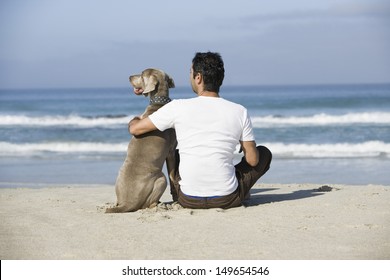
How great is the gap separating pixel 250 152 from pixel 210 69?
90cm

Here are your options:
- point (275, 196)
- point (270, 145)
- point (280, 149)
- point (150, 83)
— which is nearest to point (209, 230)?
point (150, 83)

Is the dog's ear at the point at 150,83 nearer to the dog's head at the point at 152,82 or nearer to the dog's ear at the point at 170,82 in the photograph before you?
the dog's head at the point at 152,82

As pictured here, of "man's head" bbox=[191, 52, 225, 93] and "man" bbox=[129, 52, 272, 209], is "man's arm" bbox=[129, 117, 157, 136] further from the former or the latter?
"man's head" bbox=[191, 52, 225, 93]

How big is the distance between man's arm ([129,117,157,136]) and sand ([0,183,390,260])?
80cm

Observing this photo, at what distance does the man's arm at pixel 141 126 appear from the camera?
5.65 m

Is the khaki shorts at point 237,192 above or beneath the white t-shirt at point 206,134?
beneath

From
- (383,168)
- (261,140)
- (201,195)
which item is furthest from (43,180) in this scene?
(261,140)

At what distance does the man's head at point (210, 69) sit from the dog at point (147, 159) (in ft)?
2.30

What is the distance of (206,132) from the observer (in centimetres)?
550

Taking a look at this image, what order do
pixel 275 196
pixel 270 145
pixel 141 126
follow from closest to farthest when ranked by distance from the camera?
1. pixel 141 126
2. pixel 275 196
3. pixel 270 145

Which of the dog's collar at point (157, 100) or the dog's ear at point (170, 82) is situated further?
the dog's ear at point (170, 82)

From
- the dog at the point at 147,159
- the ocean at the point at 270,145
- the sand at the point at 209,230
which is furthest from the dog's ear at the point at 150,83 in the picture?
the ocean at the point at 270,145

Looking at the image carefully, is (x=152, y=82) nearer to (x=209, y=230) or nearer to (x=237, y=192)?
(x=237, y=192)

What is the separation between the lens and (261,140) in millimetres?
18000
